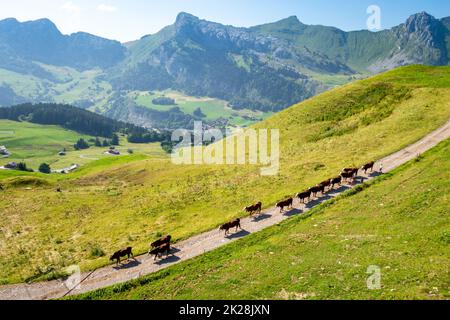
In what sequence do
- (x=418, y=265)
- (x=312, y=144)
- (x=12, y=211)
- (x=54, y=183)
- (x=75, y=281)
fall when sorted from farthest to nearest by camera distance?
1. (x=54, y=183)
2. (x=312, y=144)
3. (x=12, y=211)
4. (x=75, y=281)
5. (x=418, y=265)

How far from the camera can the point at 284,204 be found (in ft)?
130

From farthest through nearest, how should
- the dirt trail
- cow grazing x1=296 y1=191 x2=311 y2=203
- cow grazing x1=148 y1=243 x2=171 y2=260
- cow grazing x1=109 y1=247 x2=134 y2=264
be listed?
cow grazing x1=296 y1=191 x2=311 y2=203
cow grazing x1=109 y1=247 x2=134 y2=264
cow grazing x1=148 y1=243 x2=171 y2=260
the dirt trail

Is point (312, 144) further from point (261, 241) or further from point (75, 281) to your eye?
point (75, 281)

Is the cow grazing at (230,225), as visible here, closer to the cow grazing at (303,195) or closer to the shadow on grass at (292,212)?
the shadow on grass at (292,212)

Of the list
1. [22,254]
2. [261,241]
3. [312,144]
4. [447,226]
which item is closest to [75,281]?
[22,254]

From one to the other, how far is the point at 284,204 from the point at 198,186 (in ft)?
73.1

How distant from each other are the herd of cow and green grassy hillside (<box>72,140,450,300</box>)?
A: 3198 millimetres

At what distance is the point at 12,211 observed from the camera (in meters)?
59.9

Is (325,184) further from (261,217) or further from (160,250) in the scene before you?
(160,250)

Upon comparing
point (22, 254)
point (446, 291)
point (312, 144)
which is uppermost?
point (312, 144)

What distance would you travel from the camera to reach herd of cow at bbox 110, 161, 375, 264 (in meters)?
34.1

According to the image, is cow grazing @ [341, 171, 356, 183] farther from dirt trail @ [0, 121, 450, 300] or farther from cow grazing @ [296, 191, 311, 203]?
cow grazing @ [296, 191, 311, 203]

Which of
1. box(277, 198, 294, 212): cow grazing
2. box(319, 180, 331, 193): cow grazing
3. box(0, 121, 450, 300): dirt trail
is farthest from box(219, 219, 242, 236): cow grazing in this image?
box(319, 180, 331, 193): cow grazing
